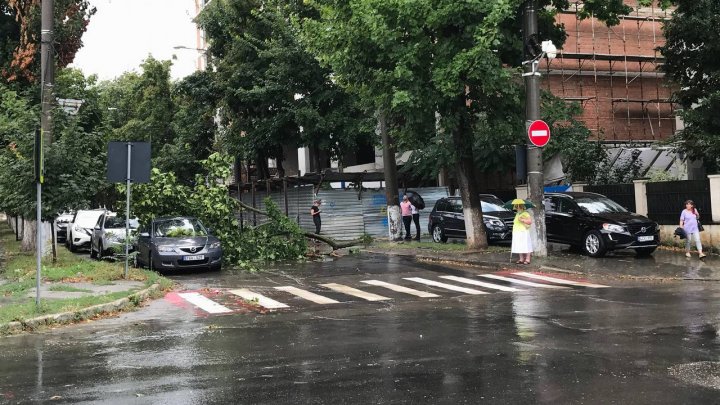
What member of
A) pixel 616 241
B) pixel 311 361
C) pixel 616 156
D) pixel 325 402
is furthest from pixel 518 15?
pixel 325 402

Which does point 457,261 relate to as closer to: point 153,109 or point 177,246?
A: point 177,246

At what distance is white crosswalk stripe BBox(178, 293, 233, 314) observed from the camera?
39.0ft

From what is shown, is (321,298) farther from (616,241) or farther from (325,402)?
(616,241)

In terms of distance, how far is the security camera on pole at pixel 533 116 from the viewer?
60.3ft

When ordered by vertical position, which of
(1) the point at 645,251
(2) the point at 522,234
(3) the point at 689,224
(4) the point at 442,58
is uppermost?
(4) the point at 442,58

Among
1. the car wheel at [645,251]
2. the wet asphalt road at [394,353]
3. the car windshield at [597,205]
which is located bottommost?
the wet asphalt road at [394,353]

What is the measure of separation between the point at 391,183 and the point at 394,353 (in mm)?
18072

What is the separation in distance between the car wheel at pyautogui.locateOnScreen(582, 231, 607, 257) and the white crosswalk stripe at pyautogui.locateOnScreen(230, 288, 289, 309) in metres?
9.94

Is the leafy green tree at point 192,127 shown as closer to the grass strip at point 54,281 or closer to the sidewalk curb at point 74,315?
the grass strip at point 54,281

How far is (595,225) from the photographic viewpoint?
19.4 meters

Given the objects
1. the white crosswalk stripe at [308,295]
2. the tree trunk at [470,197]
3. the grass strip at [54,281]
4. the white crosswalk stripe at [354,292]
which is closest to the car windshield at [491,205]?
the tree trunk at [470,197]

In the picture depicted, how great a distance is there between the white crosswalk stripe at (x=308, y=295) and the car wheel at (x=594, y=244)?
29.6 feet

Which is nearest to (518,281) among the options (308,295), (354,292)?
(354,292)

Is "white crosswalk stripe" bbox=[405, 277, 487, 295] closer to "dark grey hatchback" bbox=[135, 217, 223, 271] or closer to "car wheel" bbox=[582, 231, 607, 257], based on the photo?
"dark grey hatchback" bbox=[135, 217, 223, 271]
